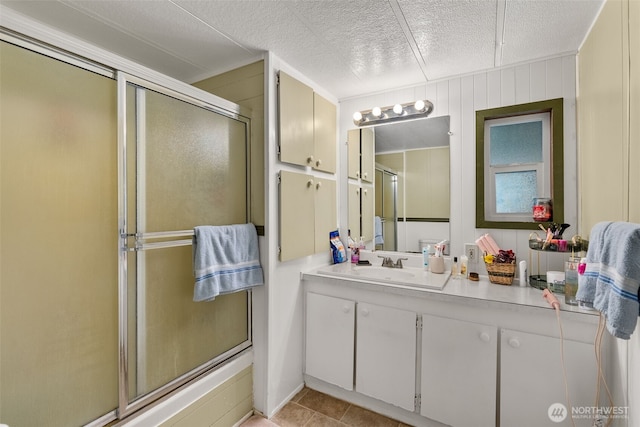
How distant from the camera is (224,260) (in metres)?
1.52

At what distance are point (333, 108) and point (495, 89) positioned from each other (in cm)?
117

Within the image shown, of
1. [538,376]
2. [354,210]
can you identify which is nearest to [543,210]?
[538,376]

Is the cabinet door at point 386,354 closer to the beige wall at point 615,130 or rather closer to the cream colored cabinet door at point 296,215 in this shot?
the cream colored cabinet door at point 296,215

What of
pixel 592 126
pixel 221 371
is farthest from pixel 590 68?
pixel 221 371

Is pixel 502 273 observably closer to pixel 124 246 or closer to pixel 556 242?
pixel 556 242

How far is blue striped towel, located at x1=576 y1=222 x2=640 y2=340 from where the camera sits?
823mm

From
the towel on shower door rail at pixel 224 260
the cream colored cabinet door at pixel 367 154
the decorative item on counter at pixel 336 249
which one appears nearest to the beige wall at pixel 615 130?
the cream colored cabinet door at pixel 367 154

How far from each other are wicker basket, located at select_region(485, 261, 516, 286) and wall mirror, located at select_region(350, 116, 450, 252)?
0.38 metres

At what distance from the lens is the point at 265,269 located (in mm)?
1749

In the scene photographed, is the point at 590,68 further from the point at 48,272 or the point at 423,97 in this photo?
the point at 48,272

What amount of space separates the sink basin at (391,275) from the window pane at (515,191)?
59 cm

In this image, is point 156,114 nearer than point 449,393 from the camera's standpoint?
Yes

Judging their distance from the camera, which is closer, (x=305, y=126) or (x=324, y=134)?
(x=305, y=126)

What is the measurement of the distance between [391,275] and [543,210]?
3.37 feet
